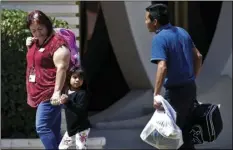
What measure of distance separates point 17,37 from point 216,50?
147 inches

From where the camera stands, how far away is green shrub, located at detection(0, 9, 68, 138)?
24.8 feet

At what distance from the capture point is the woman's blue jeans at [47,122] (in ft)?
20.9

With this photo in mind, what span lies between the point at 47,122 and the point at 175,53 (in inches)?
52.2

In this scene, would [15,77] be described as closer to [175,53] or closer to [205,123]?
[175,53]

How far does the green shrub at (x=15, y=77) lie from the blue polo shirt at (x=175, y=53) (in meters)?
1.92

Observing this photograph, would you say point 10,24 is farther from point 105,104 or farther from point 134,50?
point 105,104

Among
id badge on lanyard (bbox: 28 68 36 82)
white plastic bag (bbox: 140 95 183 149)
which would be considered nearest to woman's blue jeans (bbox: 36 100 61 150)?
id badge on lanyard (bbox: 28 68 36 82)

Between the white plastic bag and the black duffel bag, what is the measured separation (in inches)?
11.1

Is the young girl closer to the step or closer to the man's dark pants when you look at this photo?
the man's dark pants

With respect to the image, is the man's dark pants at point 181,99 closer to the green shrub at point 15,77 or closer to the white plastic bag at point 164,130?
the white plastic bag at point 164,130

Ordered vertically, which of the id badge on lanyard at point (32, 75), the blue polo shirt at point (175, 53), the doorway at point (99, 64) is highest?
the blue polo shirt at point (175, 53)

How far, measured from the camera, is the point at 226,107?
995 centimetres

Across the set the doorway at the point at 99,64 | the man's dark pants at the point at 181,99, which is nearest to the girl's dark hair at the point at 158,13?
the man's dark pants at the point at 181,99

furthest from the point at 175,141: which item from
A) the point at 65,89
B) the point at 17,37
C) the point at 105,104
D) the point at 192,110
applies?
the point at 105,104
